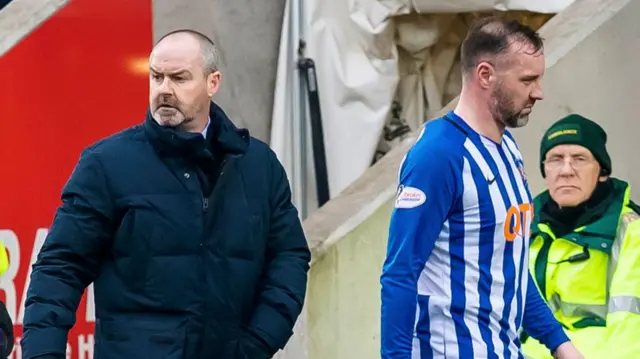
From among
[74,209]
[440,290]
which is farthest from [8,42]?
[440,290]

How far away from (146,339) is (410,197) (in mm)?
796

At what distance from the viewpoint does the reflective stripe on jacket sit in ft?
15.7

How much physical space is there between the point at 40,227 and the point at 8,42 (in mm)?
893

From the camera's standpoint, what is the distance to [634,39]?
5750mm

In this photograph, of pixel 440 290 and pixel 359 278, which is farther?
pixel 359 278

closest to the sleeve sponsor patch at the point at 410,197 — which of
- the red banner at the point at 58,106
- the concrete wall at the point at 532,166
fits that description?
the concrete wall at the point at 532,166

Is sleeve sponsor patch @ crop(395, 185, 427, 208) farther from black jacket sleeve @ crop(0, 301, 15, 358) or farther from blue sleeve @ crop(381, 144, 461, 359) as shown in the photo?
black jacket sleeve @ crop(0, 301, 15, 358)

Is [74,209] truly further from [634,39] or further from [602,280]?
[634,39]

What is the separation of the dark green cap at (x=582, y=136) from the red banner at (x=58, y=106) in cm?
217

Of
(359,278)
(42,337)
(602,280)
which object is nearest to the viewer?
A: (42,337)

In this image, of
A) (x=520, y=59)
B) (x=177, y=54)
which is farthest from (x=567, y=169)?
(x=177, y=54)

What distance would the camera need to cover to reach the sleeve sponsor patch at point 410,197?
3330 millimetres

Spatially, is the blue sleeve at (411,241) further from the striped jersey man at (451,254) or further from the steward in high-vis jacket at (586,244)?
the steward in high-vis jacket at (586,244)

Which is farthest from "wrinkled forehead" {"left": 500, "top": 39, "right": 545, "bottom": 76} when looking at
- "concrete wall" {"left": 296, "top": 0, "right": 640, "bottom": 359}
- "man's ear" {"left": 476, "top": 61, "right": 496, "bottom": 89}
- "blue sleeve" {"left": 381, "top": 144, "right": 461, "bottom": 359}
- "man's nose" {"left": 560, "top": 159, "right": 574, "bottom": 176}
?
"concrete wall" {"left": 296, "top": 0, "right": 640, "bottom": 359}
